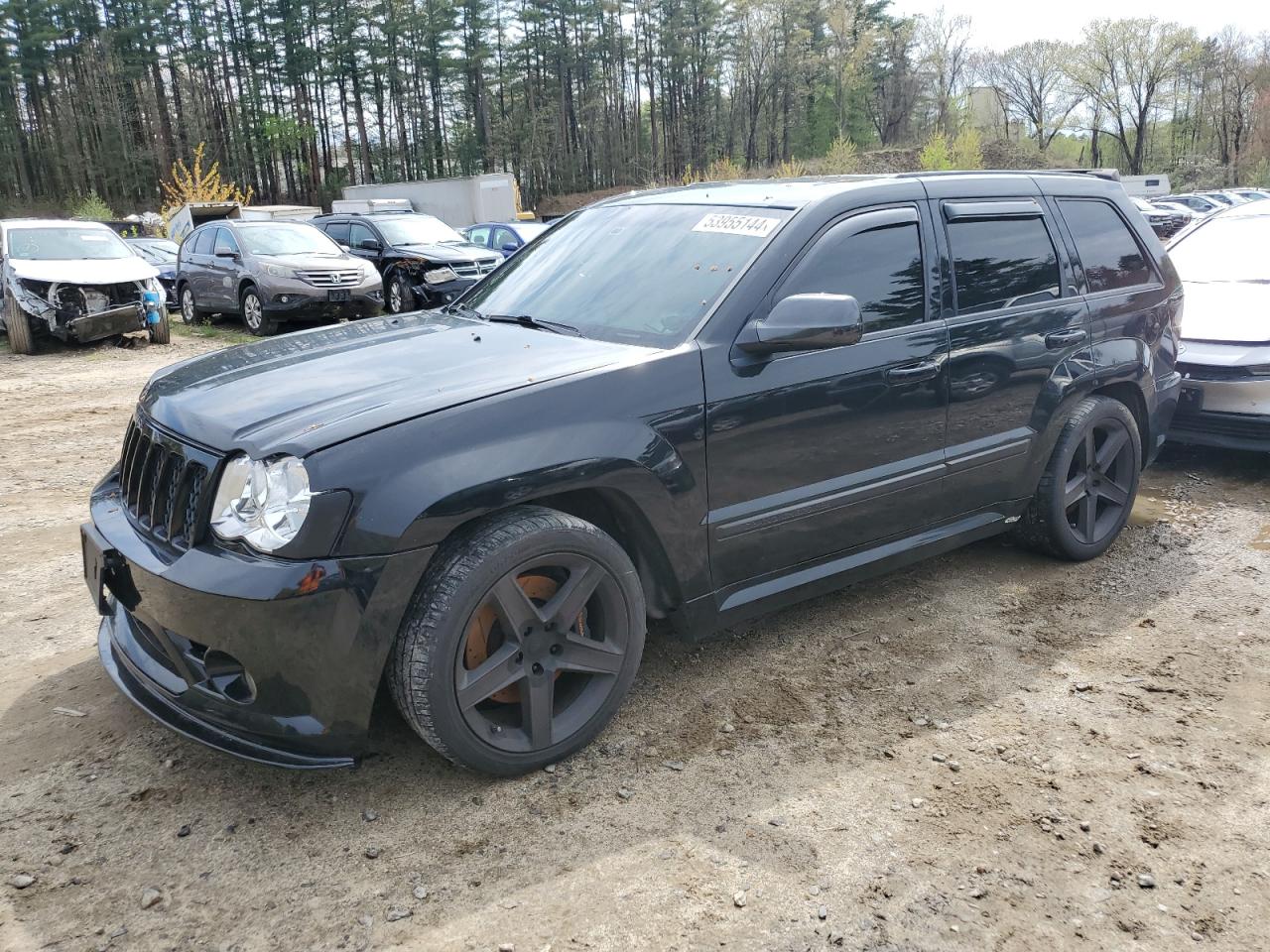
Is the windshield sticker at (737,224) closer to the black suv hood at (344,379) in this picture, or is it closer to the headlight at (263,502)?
the black suv hood at (344,379)

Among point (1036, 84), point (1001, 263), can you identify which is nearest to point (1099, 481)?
point (1001, 263)

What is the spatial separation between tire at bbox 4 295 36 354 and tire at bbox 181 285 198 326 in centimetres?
283

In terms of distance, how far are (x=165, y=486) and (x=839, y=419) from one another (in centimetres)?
224

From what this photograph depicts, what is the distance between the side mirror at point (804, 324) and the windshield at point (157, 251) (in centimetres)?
1752

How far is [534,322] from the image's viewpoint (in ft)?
11.8

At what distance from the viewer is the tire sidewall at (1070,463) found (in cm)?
434

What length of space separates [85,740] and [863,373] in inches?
115

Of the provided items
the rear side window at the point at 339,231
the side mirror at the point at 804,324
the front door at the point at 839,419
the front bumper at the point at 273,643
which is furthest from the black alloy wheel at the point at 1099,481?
the rear side window at the point at 339,231

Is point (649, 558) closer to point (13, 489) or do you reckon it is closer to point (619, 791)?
point (619, 791)

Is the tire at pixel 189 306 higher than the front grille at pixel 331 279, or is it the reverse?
the front grille at pixel 331 279

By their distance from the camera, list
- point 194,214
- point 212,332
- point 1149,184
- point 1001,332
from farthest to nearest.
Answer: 1. point 1149,184
2. point 194,214
3. point 212,332
4. point 1001,332

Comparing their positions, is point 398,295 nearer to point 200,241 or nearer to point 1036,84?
point 200,241

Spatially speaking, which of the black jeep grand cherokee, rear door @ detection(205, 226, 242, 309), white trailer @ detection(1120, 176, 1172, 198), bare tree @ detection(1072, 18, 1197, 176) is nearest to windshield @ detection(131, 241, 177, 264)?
rear door @ detection(205, 226, 242, 309)

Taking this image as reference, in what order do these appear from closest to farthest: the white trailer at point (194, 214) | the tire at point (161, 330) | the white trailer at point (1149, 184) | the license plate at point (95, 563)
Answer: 1. the license plate at point (95, 563)
2. the tire at point (161, 330)
3. the white trailer at point (194, 214)
4. the white trailer at point (1149, 184)
